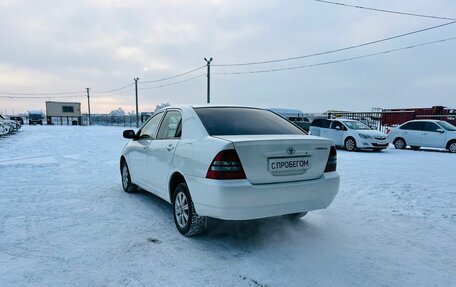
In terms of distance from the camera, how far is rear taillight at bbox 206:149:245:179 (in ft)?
10.1

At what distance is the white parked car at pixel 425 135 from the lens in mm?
13602

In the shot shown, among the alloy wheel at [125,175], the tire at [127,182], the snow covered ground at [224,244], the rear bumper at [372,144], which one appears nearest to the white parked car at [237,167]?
the snow covered ground at [224,244]

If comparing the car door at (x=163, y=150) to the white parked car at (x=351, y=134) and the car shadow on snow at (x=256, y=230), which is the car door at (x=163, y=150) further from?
the white parked car at (x=351, y=134)

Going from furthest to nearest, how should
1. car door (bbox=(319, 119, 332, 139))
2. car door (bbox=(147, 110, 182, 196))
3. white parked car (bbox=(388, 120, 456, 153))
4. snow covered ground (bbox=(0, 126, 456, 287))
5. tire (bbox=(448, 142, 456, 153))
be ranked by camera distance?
1. car door (bbox=(319, 119, 332, 139))
2. white parked car (bbox=(388, 120, 456, 153))
3. tire (bbox=(448, 142, 456, 153))
4. car door (bbox=(147, 110, 182, 196))
5. snow covered ground (bbox=(0, 126, 456, 287))

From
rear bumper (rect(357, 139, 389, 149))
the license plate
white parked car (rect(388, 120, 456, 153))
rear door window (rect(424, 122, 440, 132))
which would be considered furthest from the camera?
rear door window (rect(424, 122, 440, 132))

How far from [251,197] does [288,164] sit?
1.85 ft

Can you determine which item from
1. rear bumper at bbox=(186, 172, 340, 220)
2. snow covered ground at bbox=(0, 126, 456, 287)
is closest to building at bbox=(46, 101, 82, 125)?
snow covered ground at bbox=(0, 126, 456, 287)

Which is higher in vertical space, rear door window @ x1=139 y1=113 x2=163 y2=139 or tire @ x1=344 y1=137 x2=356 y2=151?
rear door window @ x1=139 y1=113 x2=163 y2=139

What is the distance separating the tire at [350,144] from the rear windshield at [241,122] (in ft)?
34.5

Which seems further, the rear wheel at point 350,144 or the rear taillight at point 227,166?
the rear wheel at point 350,144

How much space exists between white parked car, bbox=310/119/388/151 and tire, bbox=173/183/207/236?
1138 centimetres

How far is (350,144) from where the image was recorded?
13.9 metres

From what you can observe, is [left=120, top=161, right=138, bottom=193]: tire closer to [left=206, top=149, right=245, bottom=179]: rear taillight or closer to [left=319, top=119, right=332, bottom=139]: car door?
[left=206, top=149, right=245, bottom=179]: rear taillight

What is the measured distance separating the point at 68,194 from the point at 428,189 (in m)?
6.87
